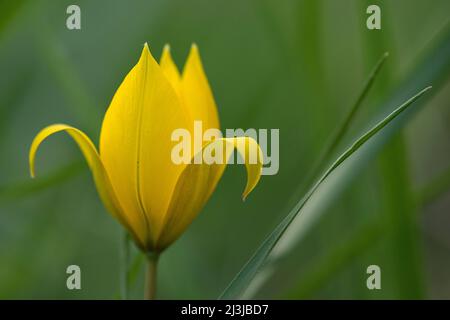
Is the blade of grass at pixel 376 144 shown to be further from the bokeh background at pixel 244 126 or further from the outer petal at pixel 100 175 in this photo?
the outer petal at pixel 100 175

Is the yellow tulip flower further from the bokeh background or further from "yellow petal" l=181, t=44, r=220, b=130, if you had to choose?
the bokeh background

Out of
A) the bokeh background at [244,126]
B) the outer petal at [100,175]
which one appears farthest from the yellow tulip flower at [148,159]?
the bokeh background at [244,126]

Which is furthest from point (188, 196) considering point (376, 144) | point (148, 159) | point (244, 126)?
point (244, 126)

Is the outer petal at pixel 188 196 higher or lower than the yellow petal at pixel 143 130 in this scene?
lower

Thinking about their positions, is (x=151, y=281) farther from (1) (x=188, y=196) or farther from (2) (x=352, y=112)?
(2) (x=352, y=112)

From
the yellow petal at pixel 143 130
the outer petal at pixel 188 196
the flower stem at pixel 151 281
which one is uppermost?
the yellow petal at pixel 143 130

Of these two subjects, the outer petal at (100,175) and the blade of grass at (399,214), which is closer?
the outer petal at (100,175)

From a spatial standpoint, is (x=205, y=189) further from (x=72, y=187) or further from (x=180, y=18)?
(x=180, y=18)
